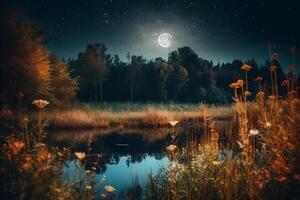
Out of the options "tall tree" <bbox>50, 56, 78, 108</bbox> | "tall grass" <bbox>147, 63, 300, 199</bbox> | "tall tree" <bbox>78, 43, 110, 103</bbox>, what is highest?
"tall tree" <bbox>78, 43, 110, 103</bbox>

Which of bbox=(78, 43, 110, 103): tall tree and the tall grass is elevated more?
bbox=(78, 43, 110, 103): tall tree

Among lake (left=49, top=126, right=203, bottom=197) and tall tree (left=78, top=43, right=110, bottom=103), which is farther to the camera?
tall tree (left=78, top=43, right=110, bottom=103)

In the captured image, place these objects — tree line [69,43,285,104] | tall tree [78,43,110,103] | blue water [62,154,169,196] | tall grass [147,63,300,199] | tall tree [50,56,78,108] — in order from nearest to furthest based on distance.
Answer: tall grass [147,63,300,199]
blue water [62,154,169,196]
tall tree [50,56,78,108]
tall tree [78,43,110,103]
tree line [69,43,285,104]

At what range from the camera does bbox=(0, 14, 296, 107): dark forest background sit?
2066 centimetres

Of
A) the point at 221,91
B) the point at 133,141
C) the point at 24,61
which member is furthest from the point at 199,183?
the point at 221,91

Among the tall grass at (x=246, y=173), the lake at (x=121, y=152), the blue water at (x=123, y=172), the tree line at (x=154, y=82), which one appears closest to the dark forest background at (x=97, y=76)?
the tree line at (x=154, y=82)

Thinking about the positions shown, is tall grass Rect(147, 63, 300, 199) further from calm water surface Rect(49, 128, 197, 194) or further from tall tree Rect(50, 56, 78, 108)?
tall tree Rect(50, 56, 78, 108)

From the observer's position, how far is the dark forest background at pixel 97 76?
2066cm

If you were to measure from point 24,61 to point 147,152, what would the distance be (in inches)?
455

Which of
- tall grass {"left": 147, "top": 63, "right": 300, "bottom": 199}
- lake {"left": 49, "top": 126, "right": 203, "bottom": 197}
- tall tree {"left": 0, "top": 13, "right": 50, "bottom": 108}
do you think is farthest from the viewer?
tall tree {"left": 0, "top": 13, "right": 50, "bottom": 108}

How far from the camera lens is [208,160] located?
5.64 meters

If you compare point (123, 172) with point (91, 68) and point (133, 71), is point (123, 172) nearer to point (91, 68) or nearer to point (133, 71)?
point (91, 68)

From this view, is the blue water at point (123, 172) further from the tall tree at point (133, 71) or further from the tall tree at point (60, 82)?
the tall tree at point (133, 71)

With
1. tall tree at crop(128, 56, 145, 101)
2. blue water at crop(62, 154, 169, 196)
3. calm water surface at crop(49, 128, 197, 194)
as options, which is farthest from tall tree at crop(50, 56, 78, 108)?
tall tree at crop(128, 56, 145, 101)
